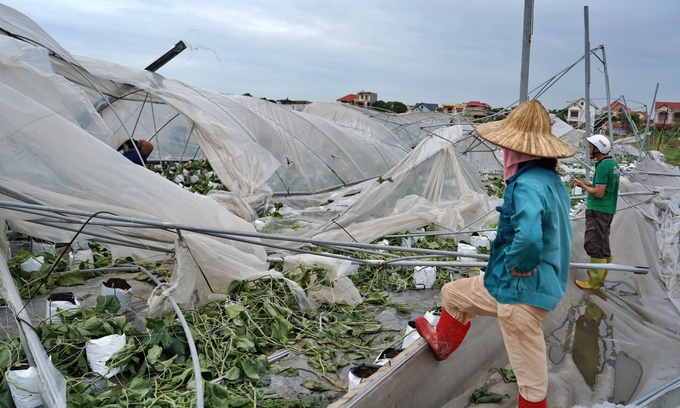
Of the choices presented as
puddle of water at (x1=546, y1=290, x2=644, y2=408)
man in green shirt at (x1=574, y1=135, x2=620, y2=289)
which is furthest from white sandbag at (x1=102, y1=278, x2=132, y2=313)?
man in green shirt at (x1=574, y1=135, x2=620, y2=289)

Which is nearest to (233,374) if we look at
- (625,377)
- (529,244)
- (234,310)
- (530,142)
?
(234,310)

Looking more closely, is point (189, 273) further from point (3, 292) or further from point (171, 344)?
point (3, 292)

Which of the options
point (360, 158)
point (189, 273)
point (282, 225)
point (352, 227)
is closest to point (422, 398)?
→ point (189, 273)

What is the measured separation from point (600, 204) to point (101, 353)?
481cm

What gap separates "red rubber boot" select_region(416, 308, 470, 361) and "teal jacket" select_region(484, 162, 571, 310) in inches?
18.7

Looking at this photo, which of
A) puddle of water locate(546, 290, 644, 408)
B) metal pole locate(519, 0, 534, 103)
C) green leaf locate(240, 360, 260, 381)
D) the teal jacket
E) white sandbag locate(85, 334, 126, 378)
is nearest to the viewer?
the teal jacket

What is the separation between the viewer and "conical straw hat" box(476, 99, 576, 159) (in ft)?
8.60

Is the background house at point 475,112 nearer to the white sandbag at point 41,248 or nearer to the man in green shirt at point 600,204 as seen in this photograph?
the man in green shirt at point 600,204

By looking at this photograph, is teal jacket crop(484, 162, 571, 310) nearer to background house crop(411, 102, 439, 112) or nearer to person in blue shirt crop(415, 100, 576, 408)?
person in blue shirt crop(415, 100, 576, 408)

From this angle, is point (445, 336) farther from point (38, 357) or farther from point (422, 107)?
point (422, 107)

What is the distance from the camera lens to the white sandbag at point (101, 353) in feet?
10.4

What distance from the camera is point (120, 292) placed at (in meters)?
3.97

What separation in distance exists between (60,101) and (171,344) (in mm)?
2436

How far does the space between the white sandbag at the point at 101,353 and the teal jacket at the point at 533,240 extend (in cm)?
227
